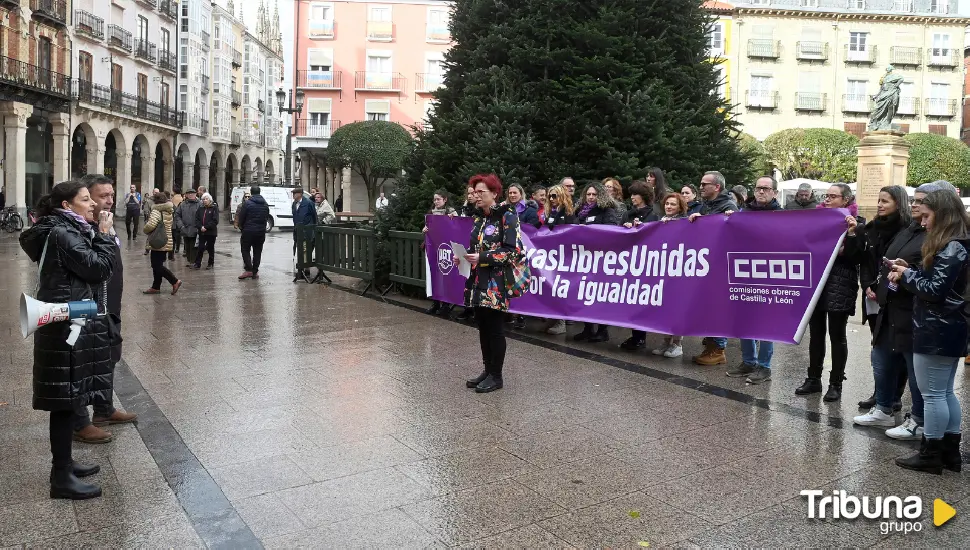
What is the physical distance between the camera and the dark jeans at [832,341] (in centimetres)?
664

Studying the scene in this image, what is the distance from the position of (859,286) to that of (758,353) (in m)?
1.08

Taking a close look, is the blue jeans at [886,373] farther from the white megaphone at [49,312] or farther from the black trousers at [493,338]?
the white megaphone at [49,312]

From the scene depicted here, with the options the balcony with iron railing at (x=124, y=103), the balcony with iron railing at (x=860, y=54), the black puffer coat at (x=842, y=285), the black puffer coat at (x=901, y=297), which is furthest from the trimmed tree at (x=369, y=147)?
the black puffer coat at (x=901, y=297)

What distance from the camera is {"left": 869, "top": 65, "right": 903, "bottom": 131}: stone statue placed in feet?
87.7

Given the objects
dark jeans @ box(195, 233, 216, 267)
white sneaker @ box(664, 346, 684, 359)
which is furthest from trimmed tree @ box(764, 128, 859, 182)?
white sneaker @ box(664, 346, 684, 359)

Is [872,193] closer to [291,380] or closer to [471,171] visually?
[471,171]

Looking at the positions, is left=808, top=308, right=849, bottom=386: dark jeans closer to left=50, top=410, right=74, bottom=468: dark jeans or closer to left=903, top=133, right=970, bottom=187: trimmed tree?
left=50, top=410, right=74, bottom=468: dark jeans

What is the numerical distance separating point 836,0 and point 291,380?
60.7 m

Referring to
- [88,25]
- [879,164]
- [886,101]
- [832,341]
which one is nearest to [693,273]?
[832,341]

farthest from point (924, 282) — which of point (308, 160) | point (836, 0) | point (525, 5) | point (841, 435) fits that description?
point (836, 0)

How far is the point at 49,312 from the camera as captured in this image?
4.12 metres

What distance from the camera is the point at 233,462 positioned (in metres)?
4.97

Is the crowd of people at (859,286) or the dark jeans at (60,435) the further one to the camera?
the crowd of people at (859,286)

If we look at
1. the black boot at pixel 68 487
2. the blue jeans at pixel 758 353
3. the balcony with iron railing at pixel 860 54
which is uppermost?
the balcony with iron railing at pixel 860 54
